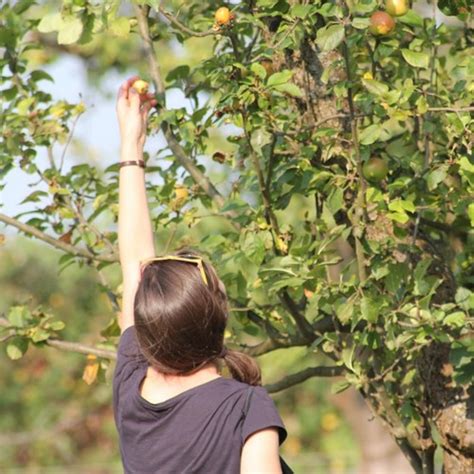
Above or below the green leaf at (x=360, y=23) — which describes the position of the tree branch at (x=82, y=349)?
below

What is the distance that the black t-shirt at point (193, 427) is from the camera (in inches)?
80.7

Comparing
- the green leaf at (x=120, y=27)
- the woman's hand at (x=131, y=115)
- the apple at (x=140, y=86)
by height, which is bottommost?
the woman's hand at (x=131, y=115)

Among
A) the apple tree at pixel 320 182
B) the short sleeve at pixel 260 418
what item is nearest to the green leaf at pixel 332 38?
the apple tree at pixel 320 182

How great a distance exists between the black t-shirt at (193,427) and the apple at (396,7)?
105 centimetres

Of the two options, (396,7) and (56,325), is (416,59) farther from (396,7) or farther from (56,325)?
(56,325)

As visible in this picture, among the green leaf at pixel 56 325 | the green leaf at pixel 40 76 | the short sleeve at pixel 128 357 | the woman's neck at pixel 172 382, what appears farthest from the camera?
the green leaf at pixel 40 76

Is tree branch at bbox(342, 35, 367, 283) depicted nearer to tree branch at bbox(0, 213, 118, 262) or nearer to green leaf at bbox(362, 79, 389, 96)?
green leaf at bbox(362, 79, 389, 96)

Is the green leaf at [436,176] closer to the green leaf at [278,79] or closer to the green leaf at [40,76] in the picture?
the green leaf at [278,79]

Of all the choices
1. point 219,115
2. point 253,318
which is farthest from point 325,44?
point 253,318

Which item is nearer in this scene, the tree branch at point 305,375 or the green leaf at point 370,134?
the green leaf at point 370,134

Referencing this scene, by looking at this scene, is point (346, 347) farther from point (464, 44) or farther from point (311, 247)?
point (464, 44)

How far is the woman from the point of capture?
2051 millimetres

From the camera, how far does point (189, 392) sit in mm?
2129

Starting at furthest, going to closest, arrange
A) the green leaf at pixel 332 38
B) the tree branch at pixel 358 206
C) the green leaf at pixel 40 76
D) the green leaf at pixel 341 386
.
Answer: the green leaf at pixel 40 76 → the green leaf at pixel 341 386 → the tree branch at pixel 358 206 → the green leaf at pixel 332 38
